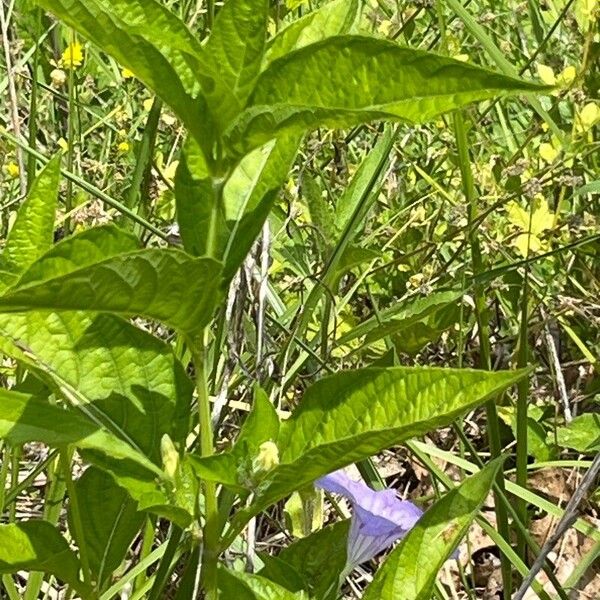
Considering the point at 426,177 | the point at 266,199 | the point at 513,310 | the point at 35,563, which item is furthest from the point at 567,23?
the point at 35,563

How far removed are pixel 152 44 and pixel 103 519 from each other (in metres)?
0.48

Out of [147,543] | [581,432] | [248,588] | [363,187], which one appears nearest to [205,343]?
[248,588]

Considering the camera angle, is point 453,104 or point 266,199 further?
point 266,199

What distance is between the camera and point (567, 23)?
2299 mm

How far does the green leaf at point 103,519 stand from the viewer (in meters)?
1.04

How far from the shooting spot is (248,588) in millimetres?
919

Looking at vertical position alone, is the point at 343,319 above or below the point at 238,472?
above

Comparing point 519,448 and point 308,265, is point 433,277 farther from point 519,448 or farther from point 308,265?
point 519,448

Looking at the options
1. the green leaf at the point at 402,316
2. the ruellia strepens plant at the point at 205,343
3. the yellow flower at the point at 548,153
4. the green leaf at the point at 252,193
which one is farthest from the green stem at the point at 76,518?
the yellow flower at the point at 548,153

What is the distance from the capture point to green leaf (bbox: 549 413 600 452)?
169 cm

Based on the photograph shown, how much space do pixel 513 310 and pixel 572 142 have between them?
0.91 ft

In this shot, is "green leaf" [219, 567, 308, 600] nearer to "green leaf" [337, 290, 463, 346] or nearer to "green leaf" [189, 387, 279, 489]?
"green leaf" [189, 387, 279, 489]

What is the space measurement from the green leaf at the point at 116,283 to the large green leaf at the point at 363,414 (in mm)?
132

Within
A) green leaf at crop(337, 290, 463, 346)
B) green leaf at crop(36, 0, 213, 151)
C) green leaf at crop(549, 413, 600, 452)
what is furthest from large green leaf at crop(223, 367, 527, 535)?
green leaf at crop(549, 413, 600, 452)
